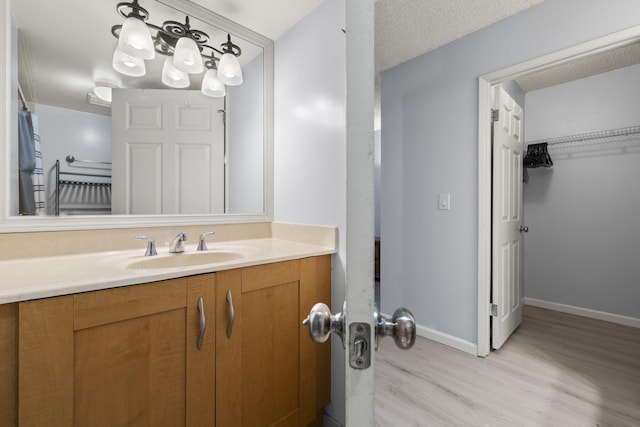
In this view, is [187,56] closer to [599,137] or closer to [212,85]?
[212,85]

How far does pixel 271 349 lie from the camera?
1102 mm

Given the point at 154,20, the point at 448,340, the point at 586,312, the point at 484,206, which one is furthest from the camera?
the point at 586,312

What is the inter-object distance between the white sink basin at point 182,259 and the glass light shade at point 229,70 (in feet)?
3.24

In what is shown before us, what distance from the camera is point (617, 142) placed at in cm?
245

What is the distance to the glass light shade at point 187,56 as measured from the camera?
4.63 feet

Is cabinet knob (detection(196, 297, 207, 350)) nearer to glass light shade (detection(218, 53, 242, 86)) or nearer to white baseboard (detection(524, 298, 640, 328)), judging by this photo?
glass light shade (detection(218, 53, 242, 86))

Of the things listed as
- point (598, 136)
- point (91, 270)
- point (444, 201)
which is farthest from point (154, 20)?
point (598, 136)

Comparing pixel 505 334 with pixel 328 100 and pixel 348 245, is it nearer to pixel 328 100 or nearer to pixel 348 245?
pixel 328 100

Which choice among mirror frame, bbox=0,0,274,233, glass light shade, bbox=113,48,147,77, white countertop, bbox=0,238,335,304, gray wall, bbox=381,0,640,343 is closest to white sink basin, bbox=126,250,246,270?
white countertop, bbox=0,238,335,304

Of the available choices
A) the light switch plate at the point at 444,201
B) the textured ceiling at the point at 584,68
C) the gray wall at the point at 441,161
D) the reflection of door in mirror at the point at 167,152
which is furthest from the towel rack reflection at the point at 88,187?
the textured ceiling at the point at 584,68

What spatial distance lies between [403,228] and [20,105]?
2.28 m

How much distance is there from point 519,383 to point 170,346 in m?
1.84

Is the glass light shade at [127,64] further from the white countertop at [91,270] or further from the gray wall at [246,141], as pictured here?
the white countertop at [91,270]

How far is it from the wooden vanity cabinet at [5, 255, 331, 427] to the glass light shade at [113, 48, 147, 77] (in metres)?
1.06
